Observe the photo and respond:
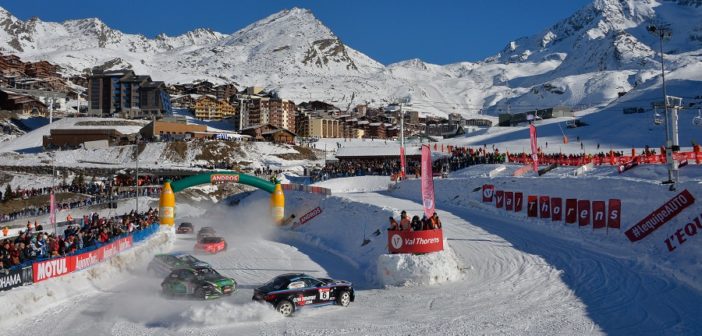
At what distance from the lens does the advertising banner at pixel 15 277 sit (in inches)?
693

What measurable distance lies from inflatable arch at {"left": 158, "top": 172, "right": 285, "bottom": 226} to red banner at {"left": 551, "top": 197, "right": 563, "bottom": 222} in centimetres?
1969

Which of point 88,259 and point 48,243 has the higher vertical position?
point 48,243

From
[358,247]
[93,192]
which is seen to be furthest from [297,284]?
[93,192]

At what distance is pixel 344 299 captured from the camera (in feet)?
64.3

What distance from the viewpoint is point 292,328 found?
1669 centimetres

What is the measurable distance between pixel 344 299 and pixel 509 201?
1892 centimetres

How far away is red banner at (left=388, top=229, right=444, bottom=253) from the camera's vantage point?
22984mm

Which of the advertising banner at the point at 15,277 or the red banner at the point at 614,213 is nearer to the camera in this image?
the advertising banner at the point at 15,277

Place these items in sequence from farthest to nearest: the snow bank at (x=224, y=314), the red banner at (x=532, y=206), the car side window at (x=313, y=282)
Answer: the red banner at (x=532, y=206)
the car side window at (x=313, y=282)
the snow bank at (x=224, y=314)

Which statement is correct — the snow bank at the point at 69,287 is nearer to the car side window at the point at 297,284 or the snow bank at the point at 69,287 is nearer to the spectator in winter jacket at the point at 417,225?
the car side window at the point at 297,284

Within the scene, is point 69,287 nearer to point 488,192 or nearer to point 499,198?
point 499,198

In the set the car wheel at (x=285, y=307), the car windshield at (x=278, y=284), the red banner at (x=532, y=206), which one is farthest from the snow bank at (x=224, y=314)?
the red banner at (x=532, y=206)

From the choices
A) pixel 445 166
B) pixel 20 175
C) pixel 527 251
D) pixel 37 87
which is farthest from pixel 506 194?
pixel 37 87

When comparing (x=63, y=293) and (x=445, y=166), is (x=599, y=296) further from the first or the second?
(x=445, y=166)
